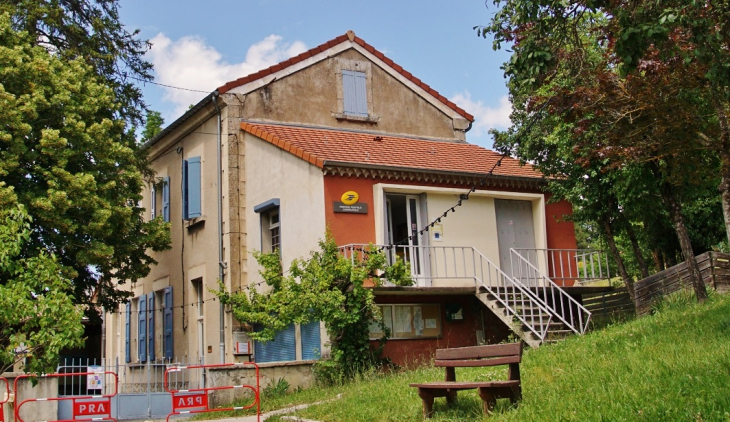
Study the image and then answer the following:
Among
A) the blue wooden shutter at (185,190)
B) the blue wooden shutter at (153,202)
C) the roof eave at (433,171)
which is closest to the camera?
the roof eave at (433,171)

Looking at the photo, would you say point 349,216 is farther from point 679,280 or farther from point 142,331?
point 142,331

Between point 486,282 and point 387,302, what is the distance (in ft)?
8.05

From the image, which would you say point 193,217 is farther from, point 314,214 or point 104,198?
point 314,214

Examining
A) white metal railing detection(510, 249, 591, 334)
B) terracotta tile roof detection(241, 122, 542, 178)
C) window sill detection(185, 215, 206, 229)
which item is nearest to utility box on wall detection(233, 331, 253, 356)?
window sill detection(185, 215, 206, 229)

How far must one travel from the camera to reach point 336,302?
51.2 ft

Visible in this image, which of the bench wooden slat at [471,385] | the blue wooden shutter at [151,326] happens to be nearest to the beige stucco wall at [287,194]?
the blue wooden shutter at [151,326]

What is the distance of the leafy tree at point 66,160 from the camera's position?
16859mm

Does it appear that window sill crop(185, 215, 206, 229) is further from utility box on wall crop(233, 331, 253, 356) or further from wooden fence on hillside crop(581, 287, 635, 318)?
wooden fence on hillside crop(581, 287, 635, 318)

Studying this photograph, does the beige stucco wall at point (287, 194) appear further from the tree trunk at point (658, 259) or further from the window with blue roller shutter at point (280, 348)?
the tree trunk at point (658, 259)

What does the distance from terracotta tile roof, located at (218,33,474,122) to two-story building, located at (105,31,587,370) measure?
4 cm

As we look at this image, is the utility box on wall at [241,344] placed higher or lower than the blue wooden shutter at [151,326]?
lower

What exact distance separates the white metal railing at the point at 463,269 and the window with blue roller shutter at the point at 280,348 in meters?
2.72

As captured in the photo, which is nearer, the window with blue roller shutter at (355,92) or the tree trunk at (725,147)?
the tree trunk at (725,147)

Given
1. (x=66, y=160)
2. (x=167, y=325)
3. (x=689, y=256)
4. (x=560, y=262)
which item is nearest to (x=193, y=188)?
(x=167, y=325)
